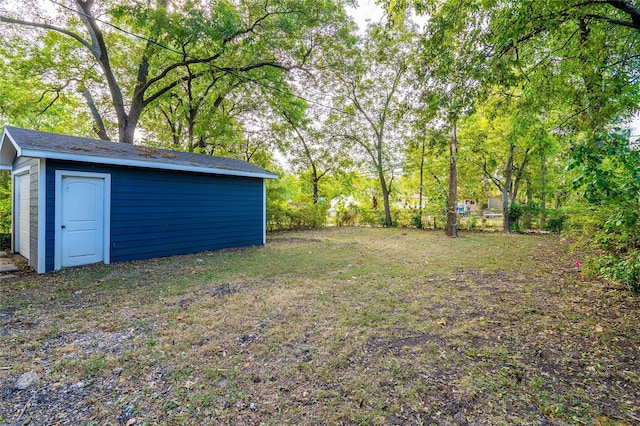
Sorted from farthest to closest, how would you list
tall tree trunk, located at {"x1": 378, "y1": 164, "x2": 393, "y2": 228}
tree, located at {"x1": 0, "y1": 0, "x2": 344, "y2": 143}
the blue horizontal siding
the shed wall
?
tall tree trunk, located at {"x1": 378, "y1": 164, "x2": 393, "y2": 228} < tree, located at {"x1": 0, "y1": 0, "x2": 344, "y2": 143} < the blue horizontal siding < the shed wall

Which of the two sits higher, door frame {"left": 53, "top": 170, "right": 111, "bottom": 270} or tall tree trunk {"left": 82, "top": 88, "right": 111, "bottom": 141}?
tall tree trunk {"left": 82, "top": 88, "right": 111, "bottom": 141}

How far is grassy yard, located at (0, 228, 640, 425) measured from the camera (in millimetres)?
1845

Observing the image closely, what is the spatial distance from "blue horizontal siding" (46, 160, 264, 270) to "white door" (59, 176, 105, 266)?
186mm

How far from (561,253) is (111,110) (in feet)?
58.9

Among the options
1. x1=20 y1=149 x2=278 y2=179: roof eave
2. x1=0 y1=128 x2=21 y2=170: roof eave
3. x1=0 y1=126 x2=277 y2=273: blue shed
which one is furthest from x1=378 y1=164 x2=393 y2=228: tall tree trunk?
x1=0 y1=128 x2=21 y2=170: roof eave

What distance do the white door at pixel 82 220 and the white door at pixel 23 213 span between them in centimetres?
126

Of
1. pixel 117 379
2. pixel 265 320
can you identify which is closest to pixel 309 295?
pixel 265 320

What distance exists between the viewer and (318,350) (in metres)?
2.57

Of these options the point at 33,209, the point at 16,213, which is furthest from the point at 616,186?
the point at 16,213

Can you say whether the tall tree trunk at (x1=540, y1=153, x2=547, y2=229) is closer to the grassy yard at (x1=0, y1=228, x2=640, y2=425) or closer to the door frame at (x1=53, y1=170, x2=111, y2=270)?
the grassy yard at (x1=0, y1=228, x2=640, y2=425)

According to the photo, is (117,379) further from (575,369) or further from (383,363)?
(575,369)

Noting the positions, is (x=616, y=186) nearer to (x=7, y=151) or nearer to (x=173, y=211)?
(x=173, y=211)

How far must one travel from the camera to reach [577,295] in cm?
404

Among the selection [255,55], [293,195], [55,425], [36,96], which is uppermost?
[255,55]
